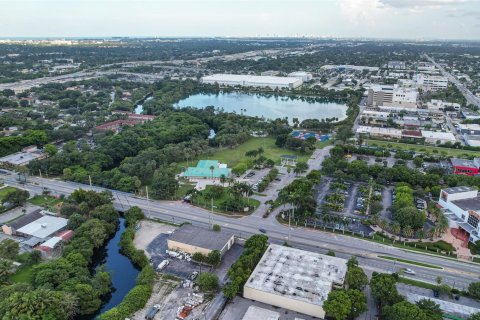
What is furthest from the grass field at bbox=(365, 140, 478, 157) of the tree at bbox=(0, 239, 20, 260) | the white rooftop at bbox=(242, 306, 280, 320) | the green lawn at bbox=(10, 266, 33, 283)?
the tree at bbox=(0, 239, 20, 260)

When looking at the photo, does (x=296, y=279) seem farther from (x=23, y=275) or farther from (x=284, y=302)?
(x=23, y=275)

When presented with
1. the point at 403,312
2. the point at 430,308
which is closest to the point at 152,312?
the point at 403,312

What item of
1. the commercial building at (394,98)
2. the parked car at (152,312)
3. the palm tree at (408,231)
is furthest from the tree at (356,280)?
the commercial building at (394,98)

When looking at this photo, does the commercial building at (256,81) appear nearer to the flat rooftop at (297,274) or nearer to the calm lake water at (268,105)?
the calm lake water at (268,105)

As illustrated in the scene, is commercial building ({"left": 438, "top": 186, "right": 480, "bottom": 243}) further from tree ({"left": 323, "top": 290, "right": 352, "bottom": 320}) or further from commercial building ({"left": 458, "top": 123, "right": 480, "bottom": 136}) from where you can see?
commercial building ({"left": 458, "top": 123, "right": 480, "bottom": 136})

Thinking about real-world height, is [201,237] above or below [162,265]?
above

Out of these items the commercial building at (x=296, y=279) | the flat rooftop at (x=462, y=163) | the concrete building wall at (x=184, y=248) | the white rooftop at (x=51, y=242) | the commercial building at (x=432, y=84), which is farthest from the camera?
the commercial building at (x=432, y=84)
